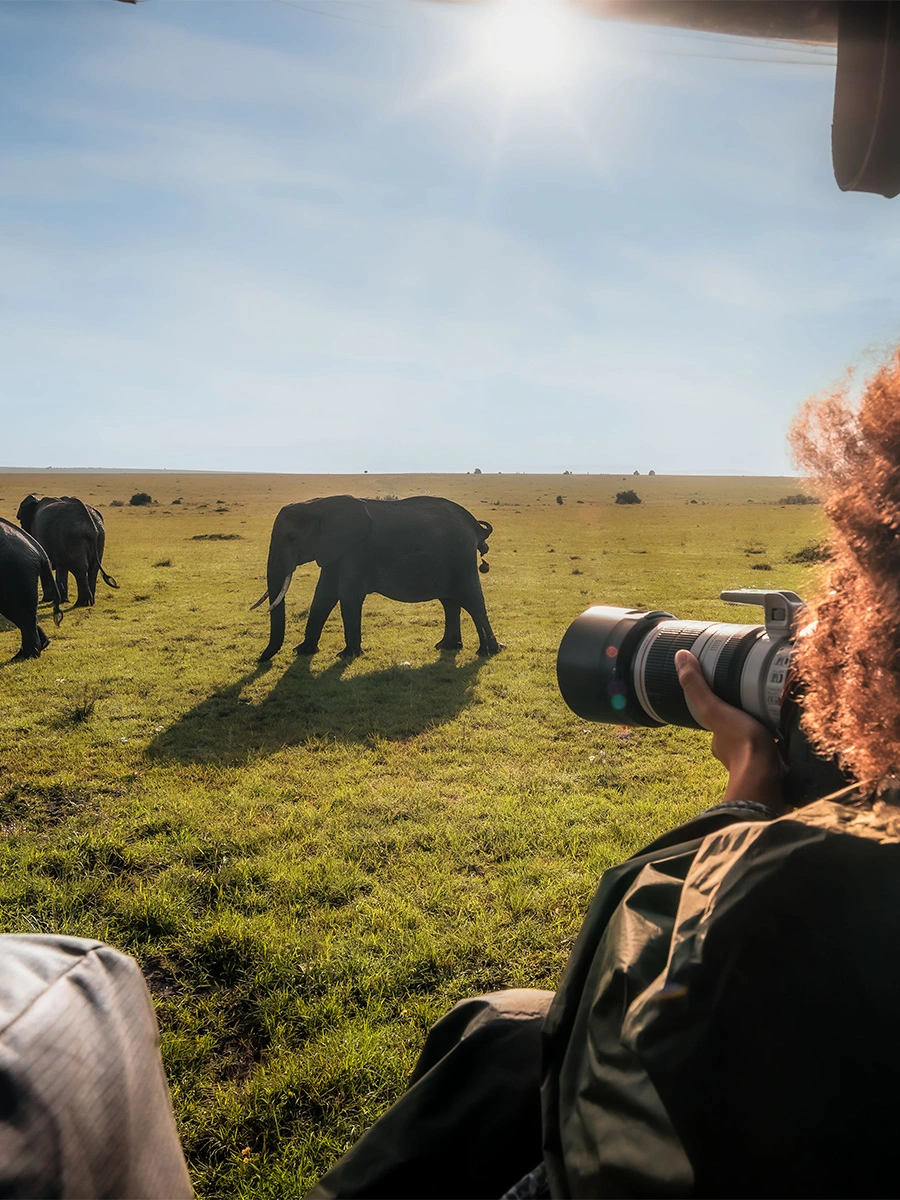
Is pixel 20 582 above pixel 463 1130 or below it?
above

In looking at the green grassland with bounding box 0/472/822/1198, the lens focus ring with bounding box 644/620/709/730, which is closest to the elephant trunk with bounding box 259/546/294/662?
the green grassland with bounding box 0/472/822/1198

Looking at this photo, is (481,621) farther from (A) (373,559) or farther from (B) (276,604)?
(B) (276,604)

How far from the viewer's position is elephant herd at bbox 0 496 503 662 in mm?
9391

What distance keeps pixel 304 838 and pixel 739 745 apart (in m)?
3.47

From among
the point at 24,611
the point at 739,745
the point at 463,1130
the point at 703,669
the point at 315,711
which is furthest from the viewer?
the point at 24,611

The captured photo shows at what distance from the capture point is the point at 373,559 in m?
10.4

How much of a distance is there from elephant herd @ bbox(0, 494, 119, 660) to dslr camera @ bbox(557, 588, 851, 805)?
28.8 feet

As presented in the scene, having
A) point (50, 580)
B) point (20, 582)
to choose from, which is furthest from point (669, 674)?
point (50, 580)

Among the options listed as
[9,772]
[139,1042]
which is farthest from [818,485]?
[9,772]

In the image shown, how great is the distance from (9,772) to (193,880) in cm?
258

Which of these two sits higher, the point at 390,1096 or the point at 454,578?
the point at 454,578

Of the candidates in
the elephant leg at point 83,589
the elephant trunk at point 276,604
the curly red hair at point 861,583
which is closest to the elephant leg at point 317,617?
the elephant trunk at point 276,604

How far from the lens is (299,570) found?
19.8 m

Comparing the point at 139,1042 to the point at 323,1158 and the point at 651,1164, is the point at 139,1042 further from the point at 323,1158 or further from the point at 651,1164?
the point at 323,1158
